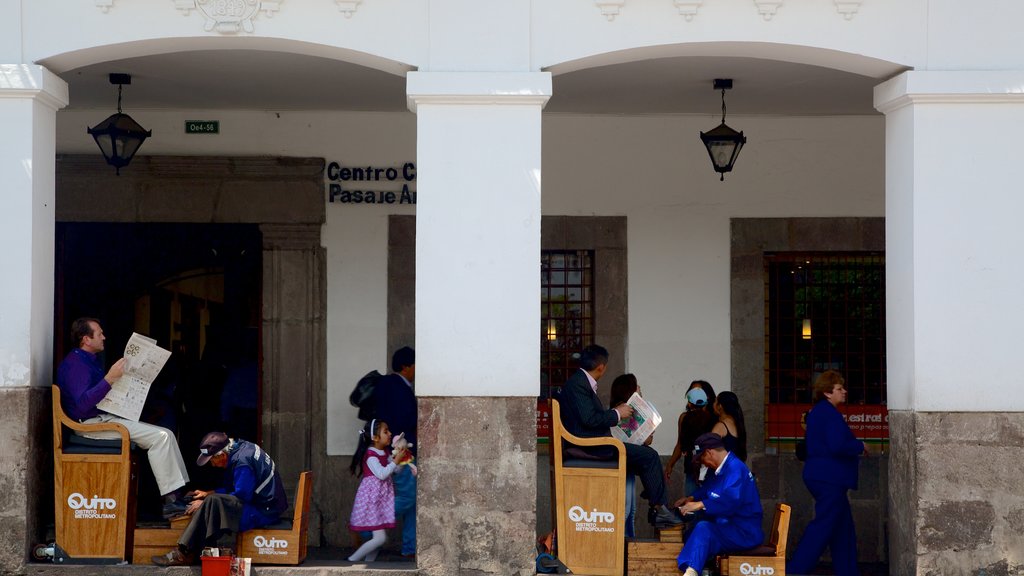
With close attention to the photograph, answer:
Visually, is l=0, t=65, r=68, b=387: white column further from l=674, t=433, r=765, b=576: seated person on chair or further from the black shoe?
l=674, t=433, r=765, b=576: seated person on chair

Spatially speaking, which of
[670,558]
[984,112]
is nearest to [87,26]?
[670,558]

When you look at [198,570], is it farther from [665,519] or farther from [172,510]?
[665,519]

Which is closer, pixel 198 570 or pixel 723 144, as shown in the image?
pixel 198 570

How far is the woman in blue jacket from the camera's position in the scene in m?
9.77

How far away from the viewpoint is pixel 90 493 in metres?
8.85

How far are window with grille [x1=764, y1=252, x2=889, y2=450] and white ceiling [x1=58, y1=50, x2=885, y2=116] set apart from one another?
135 cm

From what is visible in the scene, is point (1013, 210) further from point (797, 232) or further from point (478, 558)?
point (478, 558)

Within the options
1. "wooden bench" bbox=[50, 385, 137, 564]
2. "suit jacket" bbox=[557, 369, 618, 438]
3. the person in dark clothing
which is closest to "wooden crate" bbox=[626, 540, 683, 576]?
"suit jacket" bbox=[557, 369, 618, 438]

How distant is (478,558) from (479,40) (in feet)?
10.8

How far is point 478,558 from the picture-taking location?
8766 mm

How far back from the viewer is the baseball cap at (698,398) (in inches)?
420

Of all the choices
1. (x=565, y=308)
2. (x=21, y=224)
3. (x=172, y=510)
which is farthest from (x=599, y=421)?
(x=21, y=224)

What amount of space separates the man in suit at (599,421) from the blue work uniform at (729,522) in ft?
0.80

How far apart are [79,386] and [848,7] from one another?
552cm
